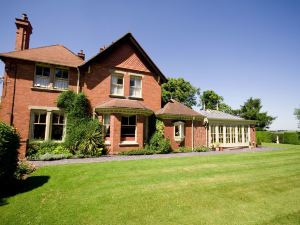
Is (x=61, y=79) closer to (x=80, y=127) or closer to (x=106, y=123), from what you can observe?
(x=80, y=127)

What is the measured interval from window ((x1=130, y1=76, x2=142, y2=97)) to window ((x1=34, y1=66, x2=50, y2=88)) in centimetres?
723

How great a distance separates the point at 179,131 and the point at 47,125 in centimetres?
1166

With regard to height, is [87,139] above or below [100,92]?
below

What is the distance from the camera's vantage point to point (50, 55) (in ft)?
55.5

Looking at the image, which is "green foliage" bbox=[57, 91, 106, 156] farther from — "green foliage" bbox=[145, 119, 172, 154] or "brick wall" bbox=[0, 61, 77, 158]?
"green foliage" bbox=[145, 119, 172, 154]

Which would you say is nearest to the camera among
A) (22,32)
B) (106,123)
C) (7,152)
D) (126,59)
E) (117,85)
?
(7,152)

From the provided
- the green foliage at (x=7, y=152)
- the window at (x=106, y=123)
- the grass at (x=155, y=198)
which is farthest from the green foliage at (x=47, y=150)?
the green foliage at (x=7, y=152)

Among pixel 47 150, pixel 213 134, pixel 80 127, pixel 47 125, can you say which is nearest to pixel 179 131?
pixel 213 134

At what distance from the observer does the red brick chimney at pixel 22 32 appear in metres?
17.4

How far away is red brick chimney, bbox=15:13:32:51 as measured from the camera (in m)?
17.4

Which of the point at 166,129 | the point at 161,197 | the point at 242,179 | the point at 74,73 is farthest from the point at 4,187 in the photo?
the point at 166,129

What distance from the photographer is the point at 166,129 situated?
59.2ft

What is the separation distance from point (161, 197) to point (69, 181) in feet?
12.9

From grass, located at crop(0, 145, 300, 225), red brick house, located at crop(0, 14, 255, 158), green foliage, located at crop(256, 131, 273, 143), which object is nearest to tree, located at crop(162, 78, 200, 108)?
green foliage, located at crop(256, 131, 273, 143)
